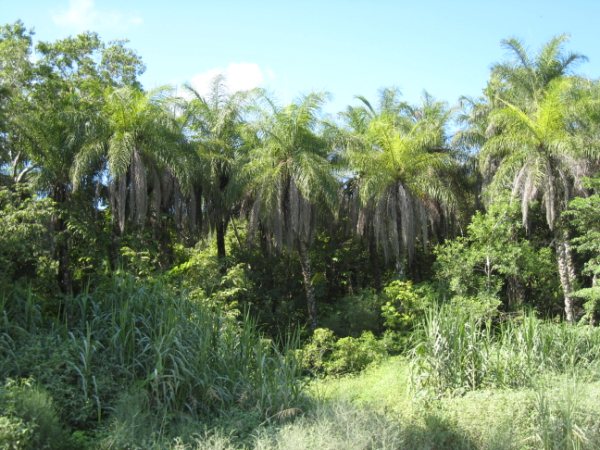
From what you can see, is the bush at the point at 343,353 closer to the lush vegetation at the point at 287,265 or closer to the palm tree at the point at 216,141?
the lush vegetation at the point at 287,265

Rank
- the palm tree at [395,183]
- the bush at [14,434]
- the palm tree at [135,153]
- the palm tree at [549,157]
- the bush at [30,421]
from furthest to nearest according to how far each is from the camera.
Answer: the palm tree at [395,183] → the palm tree at [549,157] → the palm tree at [135,153] → the bush at [30,421] → the bush at [14,434]

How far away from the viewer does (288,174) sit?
23594 millimetres

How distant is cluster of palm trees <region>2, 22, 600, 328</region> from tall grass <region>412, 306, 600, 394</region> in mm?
10546

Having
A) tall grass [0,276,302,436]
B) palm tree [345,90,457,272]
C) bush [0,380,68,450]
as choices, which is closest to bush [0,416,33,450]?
bush [0,380,68,450]

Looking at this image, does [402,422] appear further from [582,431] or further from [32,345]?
[32,345]

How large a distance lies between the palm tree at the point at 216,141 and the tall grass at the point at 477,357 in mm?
13654

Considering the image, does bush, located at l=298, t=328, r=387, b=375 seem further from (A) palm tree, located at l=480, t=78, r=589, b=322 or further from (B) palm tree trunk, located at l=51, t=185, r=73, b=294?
(B) palm tree trunk, located at l=51, t=185, r=73, b=294

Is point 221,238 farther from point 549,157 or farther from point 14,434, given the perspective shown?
point 14,434

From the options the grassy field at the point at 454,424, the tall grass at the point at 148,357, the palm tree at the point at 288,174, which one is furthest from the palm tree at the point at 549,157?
the tall grass at the point at 148,357

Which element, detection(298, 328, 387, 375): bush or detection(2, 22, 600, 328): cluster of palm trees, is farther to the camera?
detection(2, 22, 600, 328): cluster of palm trees

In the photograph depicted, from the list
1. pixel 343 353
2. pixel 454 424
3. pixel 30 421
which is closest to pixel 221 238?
pixel 343 353

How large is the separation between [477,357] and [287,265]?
17.0m

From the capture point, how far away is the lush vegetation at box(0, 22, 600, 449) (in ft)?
30.2

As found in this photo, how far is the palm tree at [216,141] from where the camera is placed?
2498 centimetres
